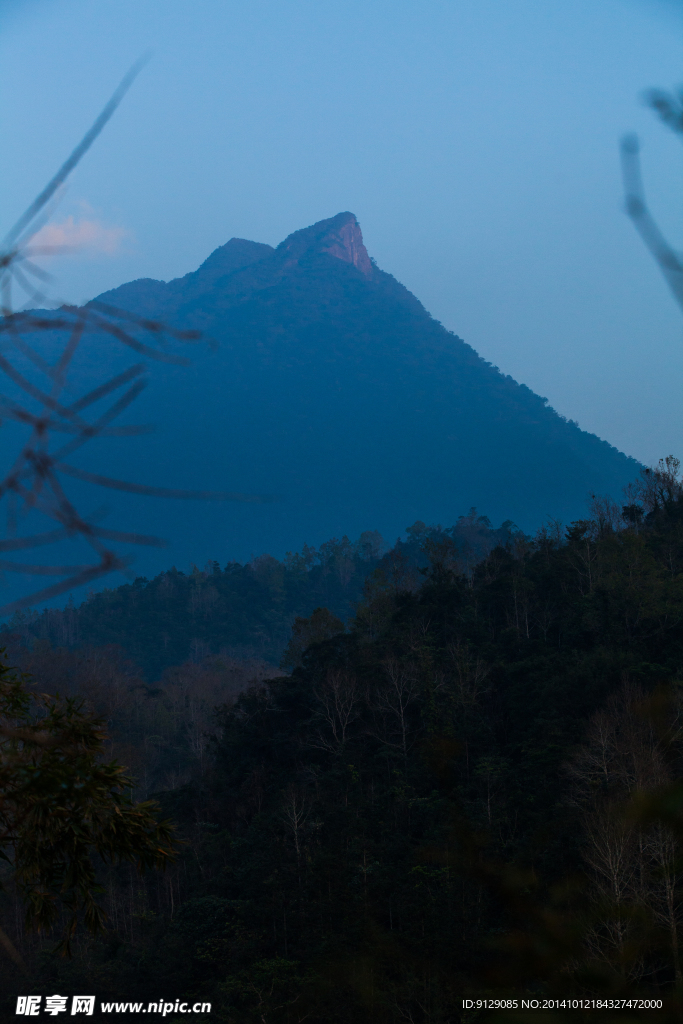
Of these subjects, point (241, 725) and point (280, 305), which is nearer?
point (241, 725)

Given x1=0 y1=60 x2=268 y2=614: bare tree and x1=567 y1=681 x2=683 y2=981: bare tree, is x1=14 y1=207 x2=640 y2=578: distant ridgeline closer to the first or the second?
x1=567 y1=681 x2=683 y2=981: bare tree

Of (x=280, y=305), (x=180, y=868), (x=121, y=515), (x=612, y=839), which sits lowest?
(x=180, y=868)

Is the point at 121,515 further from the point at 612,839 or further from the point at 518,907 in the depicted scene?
the point at 518,907

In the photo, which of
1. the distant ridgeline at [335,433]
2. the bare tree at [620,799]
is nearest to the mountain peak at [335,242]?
the distant ridgeline at [335,433]

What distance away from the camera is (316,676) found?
90.4ft

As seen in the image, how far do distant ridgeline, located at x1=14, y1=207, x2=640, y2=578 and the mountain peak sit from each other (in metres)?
7.69

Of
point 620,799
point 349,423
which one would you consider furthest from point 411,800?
point 349,423

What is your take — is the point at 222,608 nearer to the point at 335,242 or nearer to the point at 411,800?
the point at 411,800

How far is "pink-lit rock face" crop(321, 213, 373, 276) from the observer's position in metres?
168

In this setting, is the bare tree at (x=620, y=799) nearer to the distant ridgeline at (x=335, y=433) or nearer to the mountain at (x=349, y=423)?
the distant ridgeline at (x=335, y=433)

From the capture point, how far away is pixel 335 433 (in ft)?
444

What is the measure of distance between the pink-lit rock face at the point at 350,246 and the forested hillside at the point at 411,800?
147 m

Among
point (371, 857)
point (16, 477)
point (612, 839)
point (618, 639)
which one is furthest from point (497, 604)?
point (16, 477)

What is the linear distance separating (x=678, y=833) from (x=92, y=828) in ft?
10.6
